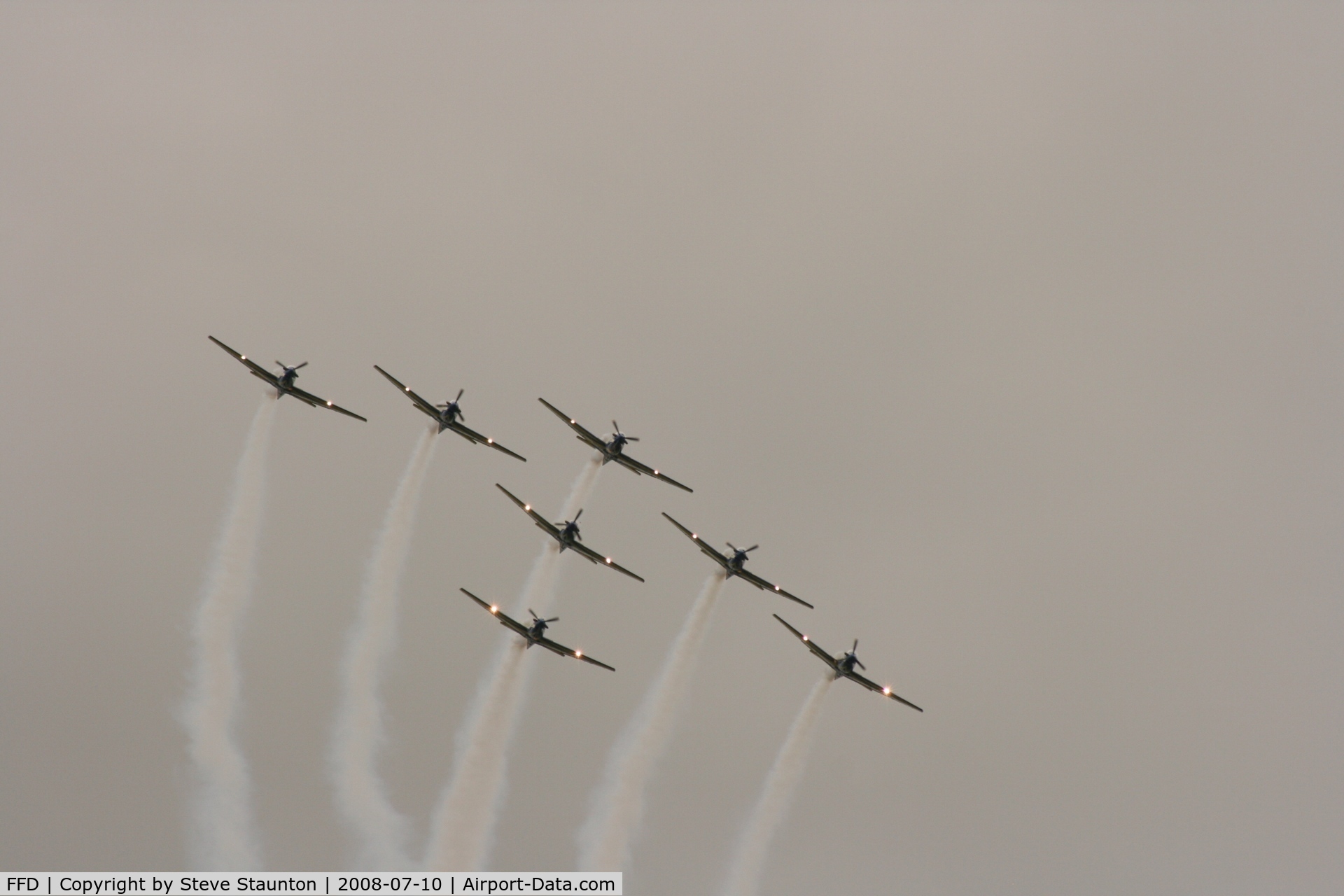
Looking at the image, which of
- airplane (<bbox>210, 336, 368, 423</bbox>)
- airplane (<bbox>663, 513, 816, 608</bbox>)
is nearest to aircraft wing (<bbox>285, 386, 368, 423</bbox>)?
airplane (<bbox>210, 336, 368, 423</bbox>)

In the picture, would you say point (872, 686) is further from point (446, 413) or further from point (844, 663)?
point (446, 413)

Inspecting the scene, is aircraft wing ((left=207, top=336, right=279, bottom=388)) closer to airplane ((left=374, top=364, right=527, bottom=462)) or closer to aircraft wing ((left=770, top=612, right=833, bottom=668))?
airplane ((left=374, top=364, right=527, bottom=462))

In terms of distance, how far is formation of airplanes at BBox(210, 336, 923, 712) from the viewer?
105 m

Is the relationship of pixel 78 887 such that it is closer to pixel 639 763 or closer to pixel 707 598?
pixel 639 763

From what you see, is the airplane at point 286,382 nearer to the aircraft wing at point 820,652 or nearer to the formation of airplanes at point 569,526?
the formation of airplanes at point 569,526

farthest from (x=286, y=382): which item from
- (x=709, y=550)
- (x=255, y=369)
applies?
(x=709, y=550)

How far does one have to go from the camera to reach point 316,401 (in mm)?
106750

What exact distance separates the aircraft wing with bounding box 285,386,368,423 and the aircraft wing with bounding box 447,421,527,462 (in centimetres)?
621

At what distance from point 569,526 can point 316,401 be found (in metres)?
19.7

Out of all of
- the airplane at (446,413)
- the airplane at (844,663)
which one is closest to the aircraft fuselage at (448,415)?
the airplane at (446,413)

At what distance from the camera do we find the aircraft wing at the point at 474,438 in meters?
108

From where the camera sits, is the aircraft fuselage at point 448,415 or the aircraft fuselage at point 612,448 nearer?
the aircraft fuselage at point 448,415

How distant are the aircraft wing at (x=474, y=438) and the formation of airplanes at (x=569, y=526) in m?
0.05

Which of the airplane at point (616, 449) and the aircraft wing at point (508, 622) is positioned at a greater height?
the airplane at point (616, 449)
